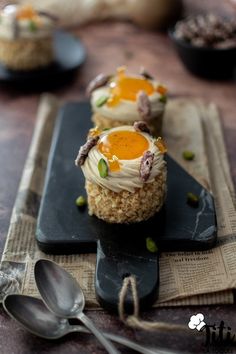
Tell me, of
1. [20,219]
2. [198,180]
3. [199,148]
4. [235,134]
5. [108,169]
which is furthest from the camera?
[235,134]

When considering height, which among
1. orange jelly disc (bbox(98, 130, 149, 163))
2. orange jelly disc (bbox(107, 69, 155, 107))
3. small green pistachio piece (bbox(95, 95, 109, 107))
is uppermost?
orange jelly disc (bbox(98, 130, 149, 163))

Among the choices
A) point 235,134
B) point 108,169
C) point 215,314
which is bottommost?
point 235,134

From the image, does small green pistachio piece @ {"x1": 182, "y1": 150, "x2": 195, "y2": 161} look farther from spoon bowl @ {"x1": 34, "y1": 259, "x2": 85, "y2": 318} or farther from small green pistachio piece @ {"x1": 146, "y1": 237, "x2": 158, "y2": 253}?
spoon bowl @ {"x1": 34, "y1": 259, "x2": 85, "y2": 318}

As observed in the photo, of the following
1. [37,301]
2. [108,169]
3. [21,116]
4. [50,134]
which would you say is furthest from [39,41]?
[37,301]

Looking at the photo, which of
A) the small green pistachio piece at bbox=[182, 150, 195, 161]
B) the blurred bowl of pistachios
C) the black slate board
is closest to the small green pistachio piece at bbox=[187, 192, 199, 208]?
the black slate board

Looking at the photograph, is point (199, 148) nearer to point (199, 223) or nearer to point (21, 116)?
point (199, 223)

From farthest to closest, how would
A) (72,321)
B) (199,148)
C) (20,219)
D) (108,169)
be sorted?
1. (199,148)
2. (20,219)
3. (108,169)
4. (72,321)
